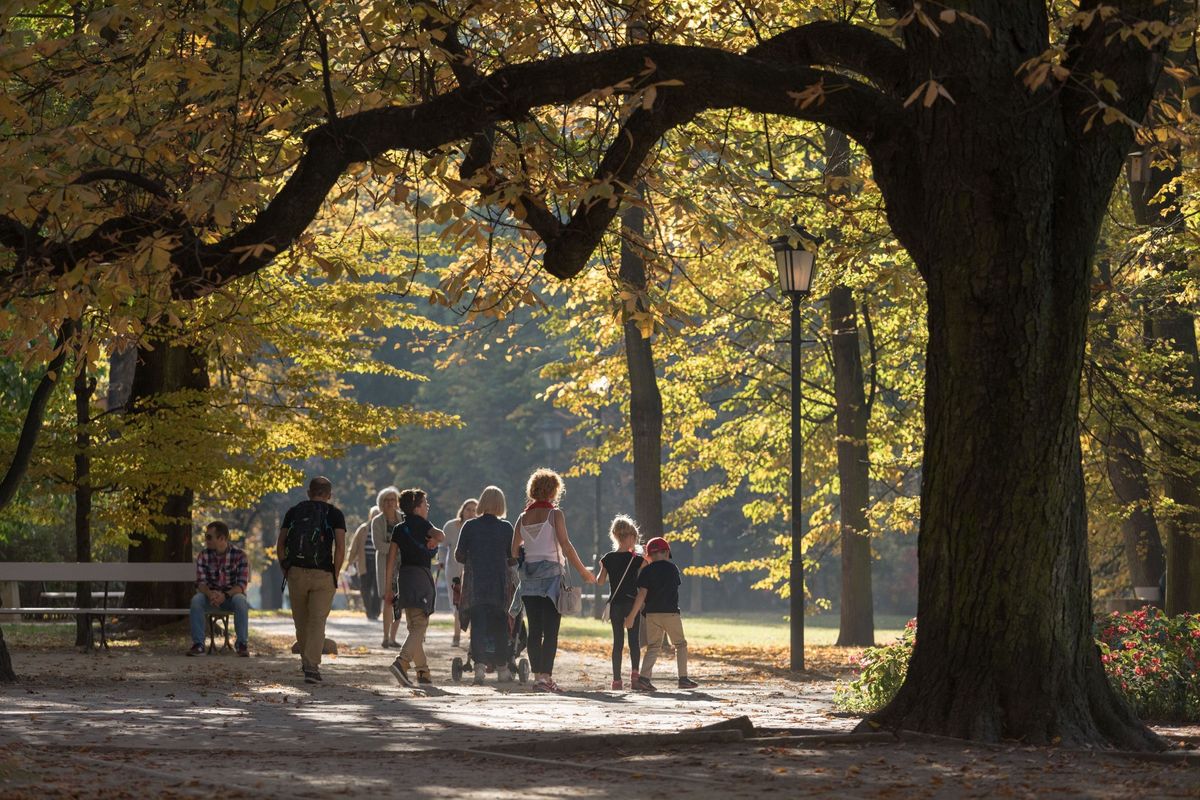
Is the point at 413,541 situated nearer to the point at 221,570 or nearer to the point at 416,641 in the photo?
the point at 416,641

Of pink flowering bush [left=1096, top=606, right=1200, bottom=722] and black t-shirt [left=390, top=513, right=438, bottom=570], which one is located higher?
black t-shirt [left=390, top=513, right=438, bottom=570]

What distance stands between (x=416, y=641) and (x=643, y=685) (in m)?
2.13

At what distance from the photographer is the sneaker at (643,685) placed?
1573 centimetres

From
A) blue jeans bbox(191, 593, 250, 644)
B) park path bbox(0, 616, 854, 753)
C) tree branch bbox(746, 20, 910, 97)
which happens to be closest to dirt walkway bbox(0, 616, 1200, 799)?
park path bbox(0, 616, 854, 753)

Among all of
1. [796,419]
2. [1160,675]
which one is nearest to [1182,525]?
[796,419]

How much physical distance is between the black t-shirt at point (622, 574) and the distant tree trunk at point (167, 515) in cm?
844

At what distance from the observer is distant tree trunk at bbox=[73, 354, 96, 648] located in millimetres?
20359

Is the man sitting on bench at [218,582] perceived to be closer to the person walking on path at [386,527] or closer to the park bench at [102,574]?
the park bench at [102,574]

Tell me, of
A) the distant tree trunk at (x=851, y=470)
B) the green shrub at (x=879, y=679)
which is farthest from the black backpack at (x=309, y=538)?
the distant tree trunk at (x=851, y=470)

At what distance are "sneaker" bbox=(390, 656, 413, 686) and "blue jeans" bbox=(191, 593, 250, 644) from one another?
436cm

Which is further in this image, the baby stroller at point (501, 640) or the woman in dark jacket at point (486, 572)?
the baby stroller at point (501, 640)

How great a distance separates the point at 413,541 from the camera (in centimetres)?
1588

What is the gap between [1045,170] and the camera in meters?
9.38

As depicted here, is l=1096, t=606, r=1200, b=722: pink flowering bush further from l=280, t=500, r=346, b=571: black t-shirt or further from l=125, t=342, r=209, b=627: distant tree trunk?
l=125, t=342, r=209, b=627: distant tree trunk
